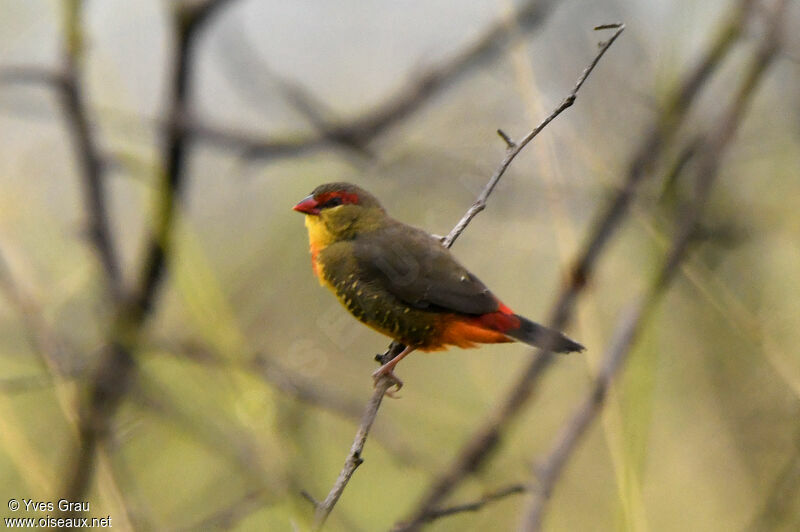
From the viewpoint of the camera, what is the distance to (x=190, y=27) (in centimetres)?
345

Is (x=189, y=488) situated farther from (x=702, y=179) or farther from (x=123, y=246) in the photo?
(x=702, y=179)

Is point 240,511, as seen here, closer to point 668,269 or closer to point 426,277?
point 426,277

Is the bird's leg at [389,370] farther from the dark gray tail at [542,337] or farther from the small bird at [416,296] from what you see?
the dark gray tail at [542,337]

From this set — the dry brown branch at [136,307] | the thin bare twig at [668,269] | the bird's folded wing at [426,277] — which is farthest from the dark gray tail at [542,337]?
the dry brown branch at [136,307]

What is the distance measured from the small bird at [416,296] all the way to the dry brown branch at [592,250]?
0.40 m

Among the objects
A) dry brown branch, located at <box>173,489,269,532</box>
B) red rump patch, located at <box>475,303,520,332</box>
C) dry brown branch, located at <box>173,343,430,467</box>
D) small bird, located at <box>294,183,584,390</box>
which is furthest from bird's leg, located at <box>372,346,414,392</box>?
dry brown branch, located at <box>173,489,269,532</box>

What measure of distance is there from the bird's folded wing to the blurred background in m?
0.27

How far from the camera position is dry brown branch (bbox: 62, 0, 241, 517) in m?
3.41

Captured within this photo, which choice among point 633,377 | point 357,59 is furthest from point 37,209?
point 633,377

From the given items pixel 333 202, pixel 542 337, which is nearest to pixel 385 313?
pixel 542 337

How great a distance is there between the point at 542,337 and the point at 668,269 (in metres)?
0.52

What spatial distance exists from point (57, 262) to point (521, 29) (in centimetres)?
255

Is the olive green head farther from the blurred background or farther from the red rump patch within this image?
the red rump patch

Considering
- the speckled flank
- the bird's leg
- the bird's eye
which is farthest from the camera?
the bird's eye
